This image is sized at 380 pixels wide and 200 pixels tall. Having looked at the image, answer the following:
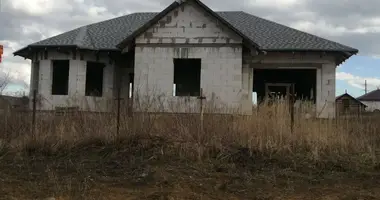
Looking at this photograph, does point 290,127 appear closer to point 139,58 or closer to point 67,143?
point 67,143

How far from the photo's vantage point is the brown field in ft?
23.9

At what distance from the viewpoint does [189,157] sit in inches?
381

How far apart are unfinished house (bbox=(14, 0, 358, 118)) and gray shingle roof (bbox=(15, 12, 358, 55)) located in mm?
45

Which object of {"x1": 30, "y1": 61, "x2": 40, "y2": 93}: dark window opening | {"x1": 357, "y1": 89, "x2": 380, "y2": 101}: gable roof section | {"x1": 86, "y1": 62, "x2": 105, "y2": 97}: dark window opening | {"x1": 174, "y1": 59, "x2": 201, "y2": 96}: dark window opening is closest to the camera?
{"x1": 30, "y1": 61, "x2": 40, "y2": 93}: dark window opening

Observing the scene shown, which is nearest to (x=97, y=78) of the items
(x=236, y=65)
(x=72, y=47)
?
(x=72, y=47)

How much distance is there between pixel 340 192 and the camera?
7.23 meters

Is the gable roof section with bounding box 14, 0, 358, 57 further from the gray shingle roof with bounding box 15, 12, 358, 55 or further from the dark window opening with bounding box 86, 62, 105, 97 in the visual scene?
the dark window opening with bounding box 86, 62, 105, 97

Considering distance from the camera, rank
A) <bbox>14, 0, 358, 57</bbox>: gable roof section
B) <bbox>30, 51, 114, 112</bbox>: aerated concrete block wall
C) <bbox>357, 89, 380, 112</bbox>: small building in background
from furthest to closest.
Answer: <bbox>357, 89, 380, 112</bbox>: small building in background → <bbox>30, 51, 114, 112</bbox>: aerated concrete block wall → <bbox>14, 0, 358, 57</bbox>: gable roof section

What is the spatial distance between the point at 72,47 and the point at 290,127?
12.2m

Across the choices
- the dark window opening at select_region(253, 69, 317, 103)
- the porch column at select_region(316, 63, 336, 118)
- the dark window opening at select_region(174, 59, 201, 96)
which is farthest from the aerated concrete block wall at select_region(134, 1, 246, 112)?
the dark window opening at select_region(253, 69, 317, 103)

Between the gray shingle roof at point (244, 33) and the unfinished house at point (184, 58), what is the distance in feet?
0.15

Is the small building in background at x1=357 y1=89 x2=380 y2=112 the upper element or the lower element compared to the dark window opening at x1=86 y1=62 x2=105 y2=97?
upper

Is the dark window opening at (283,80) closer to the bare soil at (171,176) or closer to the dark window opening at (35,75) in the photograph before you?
the dark window opening at (35,75)

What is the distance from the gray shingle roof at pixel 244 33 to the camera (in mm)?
19578
